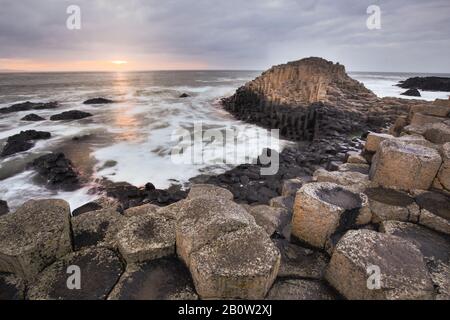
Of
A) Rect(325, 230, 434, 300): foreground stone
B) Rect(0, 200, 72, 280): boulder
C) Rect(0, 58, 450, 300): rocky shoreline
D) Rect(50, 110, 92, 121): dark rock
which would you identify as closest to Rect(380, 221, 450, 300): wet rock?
Rect(0, 58, 450, 300): rocky shoreline

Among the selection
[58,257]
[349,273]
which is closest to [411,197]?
[349,273]

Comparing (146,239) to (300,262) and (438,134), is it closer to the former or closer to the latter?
(300,262)

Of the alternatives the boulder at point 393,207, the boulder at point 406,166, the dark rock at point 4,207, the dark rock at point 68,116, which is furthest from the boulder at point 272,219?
the dark rock at point 68,116

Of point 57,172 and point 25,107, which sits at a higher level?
point 25,107

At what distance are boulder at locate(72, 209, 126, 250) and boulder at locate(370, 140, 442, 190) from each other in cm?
359

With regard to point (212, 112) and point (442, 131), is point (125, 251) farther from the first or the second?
point (212, 112)

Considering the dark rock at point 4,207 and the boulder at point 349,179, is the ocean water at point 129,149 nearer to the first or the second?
the dark rock at point 4,207

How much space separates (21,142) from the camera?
12.3m

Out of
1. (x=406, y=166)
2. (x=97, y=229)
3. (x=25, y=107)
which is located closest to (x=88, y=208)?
(x=97, y=229)

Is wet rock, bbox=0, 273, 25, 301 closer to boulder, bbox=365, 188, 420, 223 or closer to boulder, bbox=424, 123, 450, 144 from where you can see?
boulder, bbox=365, 188, 420, 223

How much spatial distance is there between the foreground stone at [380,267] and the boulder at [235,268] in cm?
56

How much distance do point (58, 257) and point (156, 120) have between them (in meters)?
17.7

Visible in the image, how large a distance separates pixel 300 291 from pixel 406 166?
2427 mm

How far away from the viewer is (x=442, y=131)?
15.9 feet
